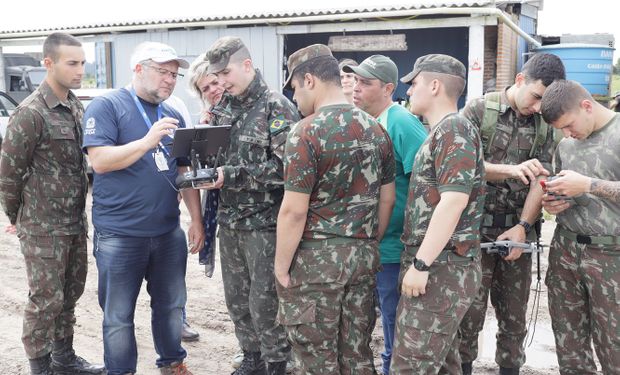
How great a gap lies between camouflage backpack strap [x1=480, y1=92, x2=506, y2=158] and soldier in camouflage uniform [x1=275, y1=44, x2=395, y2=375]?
81cm

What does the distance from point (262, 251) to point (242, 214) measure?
0.25 meters

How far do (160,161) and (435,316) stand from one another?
5.85ft

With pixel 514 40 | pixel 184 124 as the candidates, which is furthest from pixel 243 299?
pixel 514 40

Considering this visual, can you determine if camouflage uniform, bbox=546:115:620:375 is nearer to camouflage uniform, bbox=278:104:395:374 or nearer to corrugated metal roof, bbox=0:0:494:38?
camouflage uniform, bbox=278:104:395:374

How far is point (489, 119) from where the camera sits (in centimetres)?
354

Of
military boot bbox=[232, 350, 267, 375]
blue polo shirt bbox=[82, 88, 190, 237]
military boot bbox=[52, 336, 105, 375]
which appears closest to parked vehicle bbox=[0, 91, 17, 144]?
military boot bbox=[52, 336, 105, 375]

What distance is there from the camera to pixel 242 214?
358 centimetres

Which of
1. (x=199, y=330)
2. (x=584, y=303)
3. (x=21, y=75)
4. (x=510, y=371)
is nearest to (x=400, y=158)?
(x=584, y=303)

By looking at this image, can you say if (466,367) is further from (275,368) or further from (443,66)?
(443,66)

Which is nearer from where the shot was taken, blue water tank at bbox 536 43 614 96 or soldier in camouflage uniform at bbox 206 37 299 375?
soldier in camouflage uniform at bbox 206 37 299 375

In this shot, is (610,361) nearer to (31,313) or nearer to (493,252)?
(493,252)

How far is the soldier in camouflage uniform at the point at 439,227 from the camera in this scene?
2674 millimetres

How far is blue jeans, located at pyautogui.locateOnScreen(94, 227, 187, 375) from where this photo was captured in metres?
3.51

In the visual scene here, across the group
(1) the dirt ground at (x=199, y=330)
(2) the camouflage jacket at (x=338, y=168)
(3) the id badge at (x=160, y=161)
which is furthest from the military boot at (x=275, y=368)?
(3) the id badge at (x=160, y=161)
